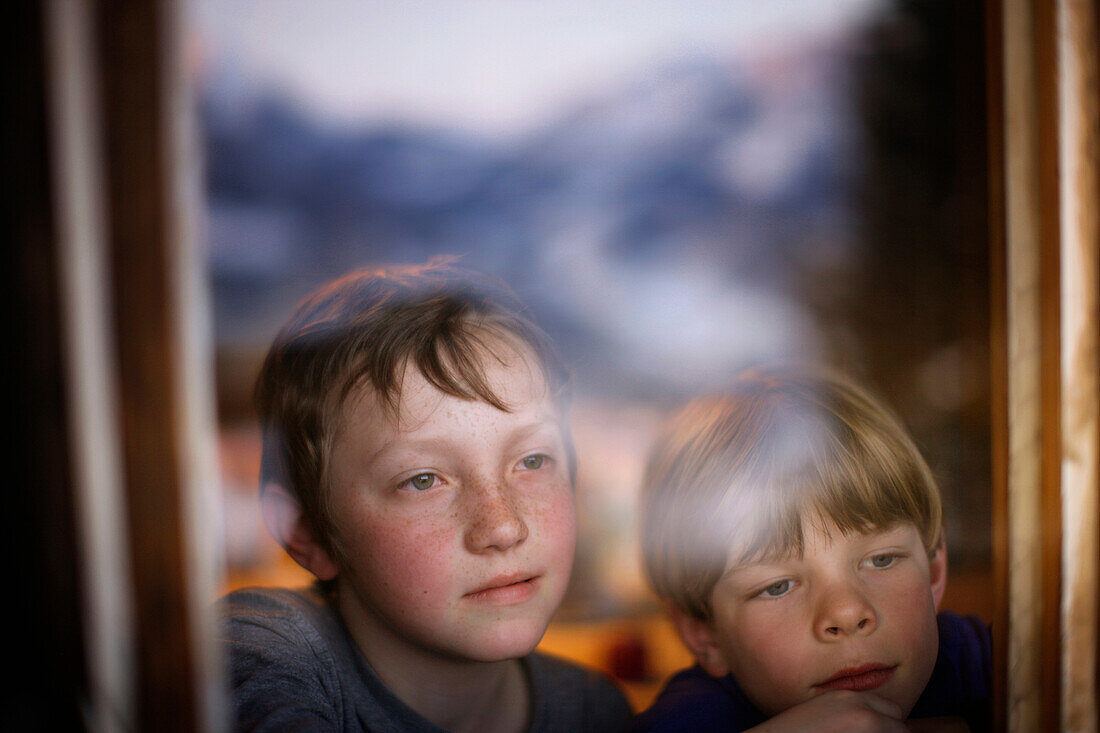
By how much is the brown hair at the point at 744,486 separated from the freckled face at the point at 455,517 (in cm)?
11

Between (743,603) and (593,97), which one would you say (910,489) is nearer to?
(743,603)

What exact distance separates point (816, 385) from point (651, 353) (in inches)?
7.4

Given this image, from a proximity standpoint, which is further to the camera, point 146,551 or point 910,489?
point 910,489

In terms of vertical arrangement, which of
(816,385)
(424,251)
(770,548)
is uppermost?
(424,251)

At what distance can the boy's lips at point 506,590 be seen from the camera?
64cm

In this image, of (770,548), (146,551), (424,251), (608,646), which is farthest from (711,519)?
(146,551)

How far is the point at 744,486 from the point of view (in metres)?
0.69

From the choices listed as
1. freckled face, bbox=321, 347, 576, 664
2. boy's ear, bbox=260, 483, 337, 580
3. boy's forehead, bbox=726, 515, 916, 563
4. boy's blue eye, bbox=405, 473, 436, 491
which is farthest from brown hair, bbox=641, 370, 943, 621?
boy's ear, bbox=260, 483, 337, 580

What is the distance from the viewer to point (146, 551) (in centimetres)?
54

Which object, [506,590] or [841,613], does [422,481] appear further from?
[841,613]

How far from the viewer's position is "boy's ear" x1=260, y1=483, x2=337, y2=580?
63 centimetres

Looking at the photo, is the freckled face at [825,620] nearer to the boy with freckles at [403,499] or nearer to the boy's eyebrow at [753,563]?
the boy's eyebrow at [753,563]

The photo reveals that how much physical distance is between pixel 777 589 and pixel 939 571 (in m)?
0.20

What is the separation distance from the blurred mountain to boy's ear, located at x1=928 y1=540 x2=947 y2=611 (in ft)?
0.86
